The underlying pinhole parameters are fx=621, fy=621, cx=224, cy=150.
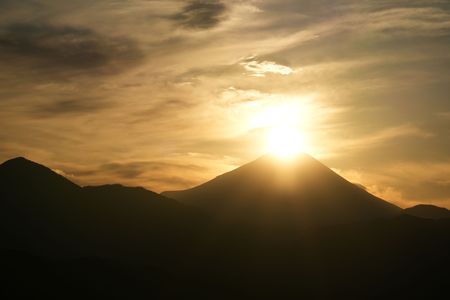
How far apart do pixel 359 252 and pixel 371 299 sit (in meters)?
16.1

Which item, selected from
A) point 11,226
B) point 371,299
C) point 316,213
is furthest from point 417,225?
point 11,226

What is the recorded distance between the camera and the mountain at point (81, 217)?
105m

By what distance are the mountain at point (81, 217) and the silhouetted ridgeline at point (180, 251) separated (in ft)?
0.62

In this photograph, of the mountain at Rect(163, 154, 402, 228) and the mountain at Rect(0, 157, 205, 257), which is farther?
the mountain at Rect(163, 154, 402, 228)

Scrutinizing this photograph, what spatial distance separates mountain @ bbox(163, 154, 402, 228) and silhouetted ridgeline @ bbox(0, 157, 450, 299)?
11.5 m

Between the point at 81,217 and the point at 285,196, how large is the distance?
64.7 metres

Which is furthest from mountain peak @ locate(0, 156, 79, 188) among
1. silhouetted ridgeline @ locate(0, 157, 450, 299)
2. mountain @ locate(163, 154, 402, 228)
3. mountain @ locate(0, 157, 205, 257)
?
mountain @ locate(163, 154, 402, 228)

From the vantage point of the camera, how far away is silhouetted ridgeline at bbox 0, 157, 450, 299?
→ 8088 centimetres

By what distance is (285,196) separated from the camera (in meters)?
163

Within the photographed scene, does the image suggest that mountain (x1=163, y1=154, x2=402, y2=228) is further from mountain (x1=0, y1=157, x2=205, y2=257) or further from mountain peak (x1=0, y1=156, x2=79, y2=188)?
mountain peak (x1=0, y1=156, x2=79, y2=188)

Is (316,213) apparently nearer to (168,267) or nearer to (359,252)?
(359,252)

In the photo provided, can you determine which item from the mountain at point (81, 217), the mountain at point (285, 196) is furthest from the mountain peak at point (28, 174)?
the mountain at point (285, 196)

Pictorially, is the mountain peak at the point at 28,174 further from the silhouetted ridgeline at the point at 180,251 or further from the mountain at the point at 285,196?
the mountain at the point at 285,196

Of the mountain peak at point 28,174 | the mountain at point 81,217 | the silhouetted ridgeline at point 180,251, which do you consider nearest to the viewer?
the silhouetted ridgeline at point 180,251
